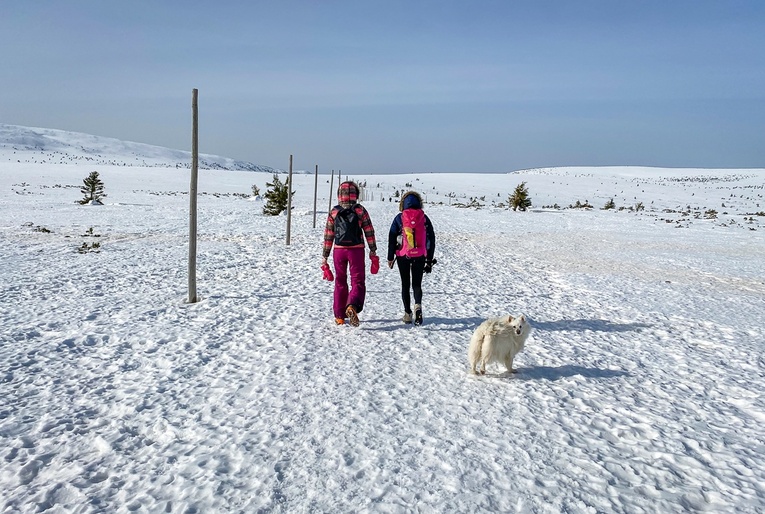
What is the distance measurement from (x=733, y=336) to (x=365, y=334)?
508cm

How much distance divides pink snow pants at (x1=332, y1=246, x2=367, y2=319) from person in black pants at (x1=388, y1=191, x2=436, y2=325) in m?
0.42

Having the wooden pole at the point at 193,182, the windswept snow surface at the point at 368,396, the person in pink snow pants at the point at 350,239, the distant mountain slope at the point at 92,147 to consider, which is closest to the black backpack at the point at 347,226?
the person in pink snow pants at the point at 350,239

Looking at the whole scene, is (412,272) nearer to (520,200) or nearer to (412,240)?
(412,240)

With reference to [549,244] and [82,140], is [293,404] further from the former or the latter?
[82,140]

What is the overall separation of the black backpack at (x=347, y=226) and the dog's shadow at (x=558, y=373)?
2577 mm

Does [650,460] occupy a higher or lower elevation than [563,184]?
lower

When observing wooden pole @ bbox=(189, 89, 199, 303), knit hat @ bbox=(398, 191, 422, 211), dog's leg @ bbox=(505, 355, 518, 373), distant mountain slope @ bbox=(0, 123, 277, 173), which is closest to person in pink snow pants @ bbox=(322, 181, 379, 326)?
knit hat @ bbox=(398, 191, 422, 211)

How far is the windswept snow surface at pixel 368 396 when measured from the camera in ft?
10.7

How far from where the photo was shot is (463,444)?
3807mm

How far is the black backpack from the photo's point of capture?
21.8 ft

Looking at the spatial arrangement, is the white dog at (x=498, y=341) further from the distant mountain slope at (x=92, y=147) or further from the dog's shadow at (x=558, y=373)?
the distant mountain slope at (x=92, y=147)

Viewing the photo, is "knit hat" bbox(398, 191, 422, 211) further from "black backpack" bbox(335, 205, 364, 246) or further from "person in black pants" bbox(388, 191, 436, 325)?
"black backpack" bbox(335, 205, 364, 246)

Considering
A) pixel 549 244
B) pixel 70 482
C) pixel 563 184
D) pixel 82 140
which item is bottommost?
pixel 70 482

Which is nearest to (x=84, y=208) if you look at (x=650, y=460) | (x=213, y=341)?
(x=213, y=341)
